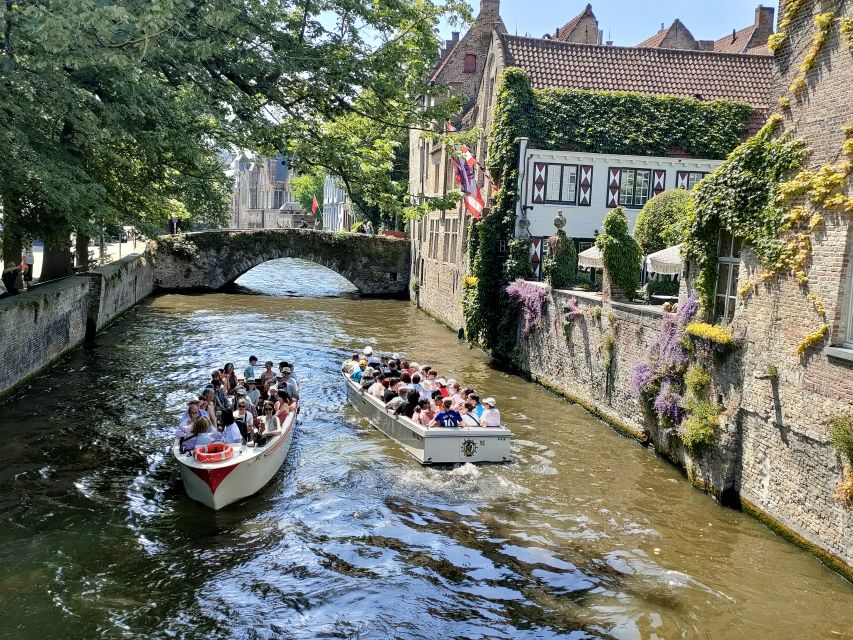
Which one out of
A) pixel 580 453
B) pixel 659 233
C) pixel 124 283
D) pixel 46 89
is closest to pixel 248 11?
pixel 46 89

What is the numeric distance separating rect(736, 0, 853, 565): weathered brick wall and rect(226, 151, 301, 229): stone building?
81.8m

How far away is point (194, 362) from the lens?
72.4 ft

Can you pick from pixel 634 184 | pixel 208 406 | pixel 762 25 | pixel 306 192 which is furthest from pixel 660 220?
pixel 306 192

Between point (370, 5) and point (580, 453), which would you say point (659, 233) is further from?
point (370, 5)

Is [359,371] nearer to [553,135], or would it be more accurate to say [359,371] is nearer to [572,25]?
[553,135]

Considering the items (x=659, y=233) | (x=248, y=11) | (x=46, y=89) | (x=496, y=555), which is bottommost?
(x=496, y=555)

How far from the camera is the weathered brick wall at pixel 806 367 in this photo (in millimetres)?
9906

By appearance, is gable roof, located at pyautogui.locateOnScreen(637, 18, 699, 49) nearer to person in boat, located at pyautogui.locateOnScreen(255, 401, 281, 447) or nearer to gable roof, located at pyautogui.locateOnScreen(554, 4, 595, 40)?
gable roof, located at pyautogui.locateOnScreen(554, 4, 595, 40)

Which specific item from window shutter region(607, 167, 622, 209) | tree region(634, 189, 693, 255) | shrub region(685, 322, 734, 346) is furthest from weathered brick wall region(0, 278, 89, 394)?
window shutter region(607, 167, 622, 209)

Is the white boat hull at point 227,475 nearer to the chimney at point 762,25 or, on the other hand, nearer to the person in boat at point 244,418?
the person in boat at point 244,418

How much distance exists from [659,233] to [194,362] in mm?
13178

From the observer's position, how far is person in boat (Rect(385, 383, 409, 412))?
14908 millimetres

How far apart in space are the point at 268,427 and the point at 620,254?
856cm

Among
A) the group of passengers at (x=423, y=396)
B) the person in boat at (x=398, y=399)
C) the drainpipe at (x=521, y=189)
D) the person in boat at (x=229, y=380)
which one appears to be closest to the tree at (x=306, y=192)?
the drainpipe at (x=521, y=189)
